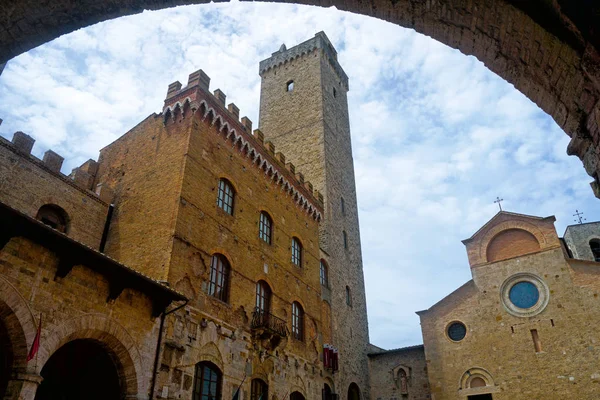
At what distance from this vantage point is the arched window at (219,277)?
1338cm

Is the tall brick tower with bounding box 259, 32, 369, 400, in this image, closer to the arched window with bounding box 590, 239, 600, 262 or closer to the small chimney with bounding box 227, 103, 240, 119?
the small chimney with bounding box 227, 103, 240, 119

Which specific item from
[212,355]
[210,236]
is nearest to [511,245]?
[210,236]

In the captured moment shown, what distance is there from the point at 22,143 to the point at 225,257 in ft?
21.6

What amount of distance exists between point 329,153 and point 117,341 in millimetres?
17489

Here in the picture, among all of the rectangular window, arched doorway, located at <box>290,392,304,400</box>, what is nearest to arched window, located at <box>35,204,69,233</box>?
arched doorway, located at <box>290,392,304,400</box>

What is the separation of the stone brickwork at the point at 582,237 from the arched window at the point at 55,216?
3193cm

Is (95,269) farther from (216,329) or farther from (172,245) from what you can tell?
(216,329)

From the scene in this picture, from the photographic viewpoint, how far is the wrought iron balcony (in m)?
14.3

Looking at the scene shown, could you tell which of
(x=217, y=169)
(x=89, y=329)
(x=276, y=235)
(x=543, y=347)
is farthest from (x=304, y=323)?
(x=543, y=347)

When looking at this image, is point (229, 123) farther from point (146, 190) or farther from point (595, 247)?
point (595, 247)

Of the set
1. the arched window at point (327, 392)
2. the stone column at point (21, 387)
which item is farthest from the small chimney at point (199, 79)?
the arched window at point (327, 392)

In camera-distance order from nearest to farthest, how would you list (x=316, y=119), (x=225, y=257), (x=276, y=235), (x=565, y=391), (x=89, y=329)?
(x=89, y=329), (x=225, y=257), (x=276, y=235), (x=565, y=391), (x=316, y=119)

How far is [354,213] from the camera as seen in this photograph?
26.4m

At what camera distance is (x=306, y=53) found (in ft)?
95.8
